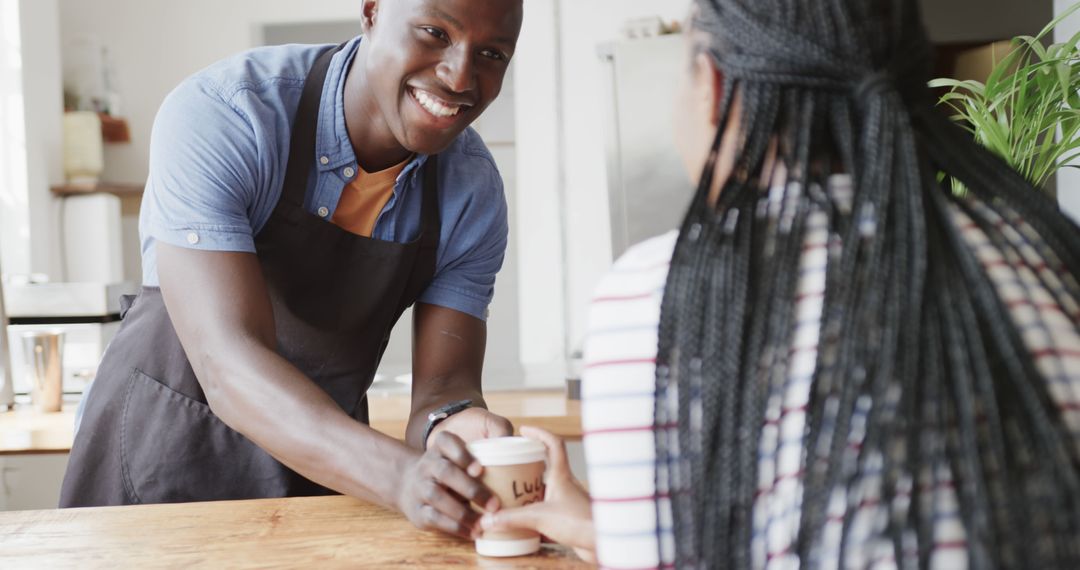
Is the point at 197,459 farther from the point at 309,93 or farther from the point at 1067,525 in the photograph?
the point at 1067,525

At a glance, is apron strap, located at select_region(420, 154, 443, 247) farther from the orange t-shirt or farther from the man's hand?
the man's hand

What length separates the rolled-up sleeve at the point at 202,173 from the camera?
54.5 inches

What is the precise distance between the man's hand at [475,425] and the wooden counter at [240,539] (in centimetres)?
18

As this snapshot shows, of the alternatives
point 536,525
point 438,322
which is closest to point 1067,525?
point 536,525

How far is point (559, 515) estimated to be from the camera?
1.02 metres

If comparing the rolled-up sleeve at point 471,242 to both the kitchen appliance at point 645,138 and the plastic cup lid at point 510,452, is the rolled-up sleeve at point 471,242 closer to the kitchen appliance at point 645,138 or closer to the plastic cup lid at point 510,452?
the plastic cup lid at point 510,452

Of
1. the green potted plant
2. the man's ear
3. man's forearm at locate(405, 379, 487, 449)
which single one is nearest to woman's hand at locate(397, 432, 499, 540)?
man's forearm at locate(405, 379, 487, 449)

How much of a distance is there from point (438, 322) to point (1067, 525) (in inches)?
44.3

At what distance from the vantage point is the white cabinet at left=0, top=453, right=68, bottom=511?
2.96 metres

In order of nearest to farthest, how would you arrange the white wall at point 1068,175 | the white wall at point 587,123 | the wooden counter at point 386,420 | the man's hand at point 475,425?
the man's hand at point 475,425
the wooden counter at point 386,420
the white wall at point 1068,175
the white wall at point 587,123

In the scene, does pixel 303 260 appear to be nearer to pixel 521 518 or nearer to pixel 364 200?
pixel 364 200

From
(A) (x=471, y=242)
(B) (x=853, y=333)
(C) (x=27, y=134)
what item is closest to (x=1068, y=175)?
(A) (x=471, y=242)

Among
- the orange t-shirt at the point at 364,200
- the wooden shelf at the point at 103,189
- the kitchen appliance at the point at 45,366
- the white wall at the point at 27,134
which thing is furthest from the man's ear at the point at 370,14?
the wooden shelf at the point at 103,189

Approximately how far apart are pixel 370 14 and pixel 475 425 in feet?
2.18
